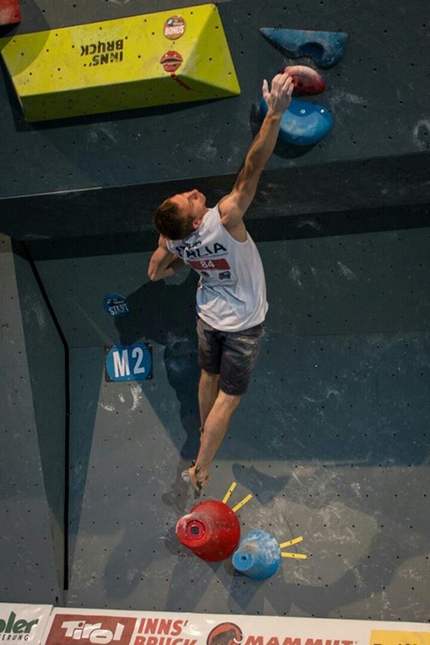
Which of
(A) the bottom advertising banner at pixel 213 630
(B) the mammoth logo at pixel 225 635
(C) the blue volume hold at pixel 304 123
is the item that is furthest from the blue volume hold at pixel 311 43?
(B) the mammoth logo at pixel 225 635

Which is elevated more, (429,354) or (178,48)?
(178,48)

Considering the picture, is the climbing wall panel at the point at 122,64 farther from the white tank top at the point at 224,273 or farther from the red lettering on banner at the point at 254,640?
the red lettering on banner at the point at 254,640

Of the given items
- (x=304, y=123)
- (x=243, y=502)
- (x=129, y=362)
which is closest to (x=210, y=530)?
(x=243, y=502)

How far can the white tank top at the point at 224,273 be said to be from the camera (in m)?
3.84

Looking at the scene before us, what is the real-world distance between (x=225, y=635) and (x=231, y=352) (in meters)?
1.61

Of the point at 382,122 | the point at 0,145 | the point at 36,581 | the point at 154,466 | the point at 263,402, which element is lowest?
the point at 36,581

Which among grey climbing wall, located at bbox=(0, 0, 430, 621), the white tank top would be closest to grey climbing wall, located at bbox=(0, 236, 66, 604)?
grey climbing wall, located at bbox=(0, 0, 430, 621)

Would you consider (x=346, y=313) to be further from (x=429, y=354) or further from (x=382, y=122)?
(x=382, y=122)

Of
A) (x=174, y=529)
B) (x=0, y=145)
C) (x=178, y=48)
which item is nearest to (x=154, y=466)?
(x=174, y=529)

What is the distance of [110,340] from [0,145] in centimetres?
145

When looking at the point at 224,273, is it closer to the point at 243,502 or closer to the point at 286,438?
the point at 286,438

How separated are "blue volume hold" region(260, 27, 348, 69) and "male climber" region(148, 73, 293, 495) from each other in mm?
203

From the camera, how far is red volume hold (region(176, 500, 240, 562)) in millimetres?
4441

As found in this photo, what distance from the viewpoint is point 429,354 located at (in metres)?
4.74
